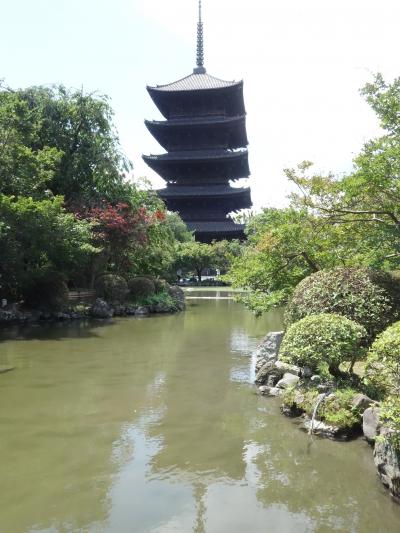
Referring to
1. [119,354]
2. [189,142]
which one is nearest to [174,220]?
[189,142]

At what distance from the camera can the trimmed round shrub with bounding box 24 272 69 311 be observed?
706 inches

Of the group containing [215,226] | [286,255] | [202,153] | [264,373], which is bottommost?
[264,373]

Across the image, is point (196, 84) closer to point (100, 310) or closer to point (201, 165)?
point (201, 165)

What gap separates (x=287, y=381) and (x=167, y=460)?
2.76 meters

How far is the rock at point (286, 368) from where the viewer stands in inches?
286

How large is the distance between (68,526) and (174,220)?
1350 inches

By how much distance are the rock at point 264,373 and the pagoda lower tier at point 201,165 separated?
109ft

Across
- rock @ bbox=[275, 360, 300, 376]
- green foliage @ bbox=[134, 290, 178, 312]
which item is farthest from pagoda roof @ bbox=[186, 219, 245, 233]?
rock @ bbox=[275, 360, 300, 376]

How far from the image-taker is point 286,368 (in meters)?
7.58

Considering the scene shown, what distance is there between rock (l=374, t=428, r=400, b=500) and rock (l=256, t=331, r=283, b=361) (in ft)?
12.0

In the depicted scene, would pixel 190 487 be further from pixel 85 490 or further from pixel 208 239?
pixel 208 239

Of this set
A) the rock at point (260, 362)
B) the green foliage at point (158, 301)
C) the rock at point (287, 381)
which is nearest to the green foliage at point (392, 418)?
the rock at point (287, 381)

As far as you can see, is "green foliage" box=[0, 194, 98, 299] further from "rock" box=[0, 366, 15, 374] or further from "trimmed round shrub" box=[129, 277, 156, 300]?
"rock" box=[0, 366, 15, 374]

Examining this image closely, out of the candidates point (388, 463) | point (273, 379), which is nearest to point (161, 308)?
point (273, 379)
